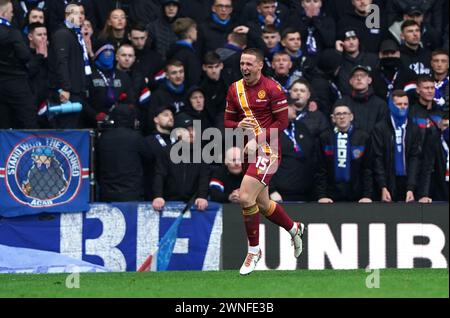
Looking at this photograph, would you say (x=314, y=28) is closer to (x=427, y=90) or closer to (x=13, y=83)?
(x=427, y=90)

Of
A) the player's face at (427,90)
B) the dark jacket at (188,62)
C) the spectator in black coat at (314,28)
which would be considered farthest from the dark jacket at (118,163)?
the player's face at (427,90)

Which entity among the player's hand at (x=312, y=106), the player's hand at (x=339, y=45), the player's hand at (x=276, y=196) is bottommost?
the player's hand at (x=276, y=196)

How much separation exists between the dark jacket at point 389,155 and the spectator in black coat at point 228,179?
1.75m

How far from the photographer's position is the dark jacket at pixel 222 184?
48.3 ft

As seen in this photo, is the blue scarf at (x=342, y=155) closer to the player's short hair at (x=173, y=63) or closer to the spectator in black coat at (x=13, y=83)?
the player's short hair at (x=173, y=63)

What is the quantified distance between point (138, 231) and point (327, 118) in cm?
300

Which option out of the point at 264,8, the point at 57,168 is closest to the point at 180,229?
the point at 57,168

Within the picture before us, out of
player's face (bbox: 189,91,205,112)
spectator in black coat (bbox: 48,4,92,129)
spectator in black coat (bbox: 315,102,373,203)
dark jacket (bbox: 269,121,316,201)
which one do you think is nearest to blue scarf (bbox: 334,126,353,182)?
spectator in black coat (bbox: 315,102,373,203)

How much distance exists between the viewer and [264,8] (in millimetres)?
16609

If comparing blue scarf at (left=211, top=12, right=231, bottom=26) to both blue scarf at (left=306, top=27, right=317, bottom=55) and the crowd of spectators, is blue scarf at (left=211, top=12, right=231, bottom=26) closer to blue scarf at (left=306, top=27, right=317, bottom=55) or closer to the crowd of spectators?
the crowd of spectators

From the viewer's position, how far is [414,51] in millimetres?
16469

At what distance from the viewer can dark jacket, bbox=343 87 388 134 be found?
50.1ft

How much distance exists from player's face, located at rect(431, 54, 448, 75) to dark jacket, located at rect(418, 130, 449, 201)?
1270mm

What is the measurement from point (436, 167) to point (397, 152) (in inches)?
23.6
